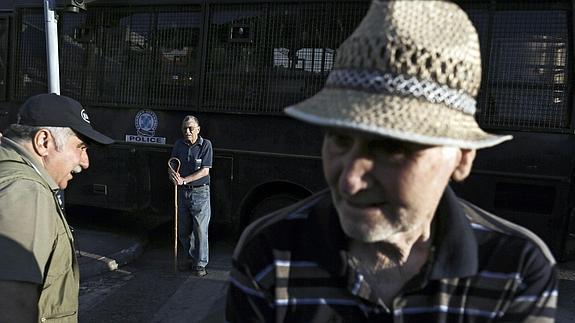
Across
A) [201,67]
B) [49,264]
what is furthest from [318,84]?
[49,264]

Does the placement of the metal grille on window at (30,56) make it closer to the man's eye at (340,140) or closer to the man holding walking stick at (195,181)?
the man holding walking stick at (195,181)

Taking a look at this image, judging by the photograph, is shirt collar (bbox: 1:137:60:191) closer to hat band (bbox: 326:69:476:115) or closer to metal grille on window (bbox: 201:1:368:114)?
hat band (bbox: 326:69:476:115)

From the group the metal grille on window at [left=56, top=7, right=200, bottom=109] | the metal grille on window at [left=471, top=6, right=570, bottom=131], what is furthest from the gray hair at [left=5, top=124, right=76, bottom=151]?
the metal grille on window at [left=471, top=6, right=570, bottom=131]

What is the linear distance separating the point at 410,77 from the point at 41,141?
182cm

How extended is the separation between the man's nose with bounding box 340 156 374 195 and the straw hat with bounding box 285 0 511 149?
103mm

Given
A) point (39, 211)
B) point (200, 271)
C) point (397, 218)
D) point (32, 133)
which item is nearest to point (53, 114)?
point (32, 133)

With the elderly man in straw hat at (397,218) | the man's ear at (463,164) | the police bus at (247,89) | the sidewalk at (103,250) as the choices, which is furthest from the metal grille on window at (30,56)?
the man's ear at (463,164)

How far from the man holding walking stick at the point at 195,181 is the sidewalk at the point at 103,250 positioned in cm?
95

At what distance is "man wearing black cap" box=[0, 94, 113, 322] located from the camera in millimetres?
1880

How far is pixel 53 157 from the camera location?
2.38 metres

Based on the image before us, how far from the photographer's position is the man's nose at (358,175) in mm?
1185

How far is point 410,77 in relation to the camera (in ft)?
3.70

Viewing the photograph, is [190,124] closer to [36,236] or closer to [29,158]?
[29,158]

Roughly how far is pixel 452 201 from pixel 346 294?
0.38m
